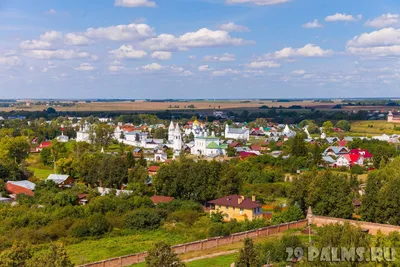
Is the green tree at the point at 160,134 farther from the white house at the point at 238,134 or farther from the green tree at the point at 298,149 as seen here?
the green tree at the point at 298,149

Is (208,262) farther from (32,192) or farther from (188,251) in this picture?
(32,192)

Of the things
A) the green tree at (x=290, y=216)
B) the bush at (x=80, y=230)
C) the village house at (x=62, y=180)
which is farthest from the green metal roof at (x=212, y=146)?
the bush at (x=80, y=230)

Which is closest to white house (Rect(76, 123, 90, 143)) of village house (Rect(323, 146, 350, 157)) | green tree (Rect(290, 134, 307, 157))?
green tree (Rect(290, 134, 307, 157))

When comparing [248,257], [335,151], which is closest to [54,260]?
[248,257]

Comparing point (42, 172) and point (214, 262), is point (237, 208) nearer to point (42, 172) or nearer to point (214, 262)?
point (214, 262)

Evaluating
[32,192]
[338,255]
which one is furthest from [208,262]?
[32,192]

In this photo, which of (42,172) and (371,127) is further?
(371,127)

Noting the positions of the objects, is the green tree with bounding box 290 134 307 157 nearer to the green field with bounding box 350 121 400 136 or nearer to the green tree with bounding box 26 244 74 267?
the green tree with bounding box 26 244 74 267
